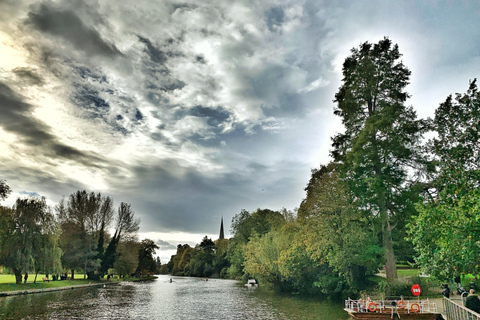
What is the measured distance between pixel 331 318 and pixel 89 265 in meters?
62.0

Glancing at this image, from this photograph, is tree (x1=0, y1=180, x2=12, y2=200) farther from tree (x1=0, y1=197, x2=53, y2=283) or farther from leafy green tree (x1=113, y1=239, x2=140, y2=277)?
leafy green tree (x1=113, y1=239, x2=140, y2=277)

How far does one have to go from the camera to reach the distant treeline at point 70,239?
4625 centimetres

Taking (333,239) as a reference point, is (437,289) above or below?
below

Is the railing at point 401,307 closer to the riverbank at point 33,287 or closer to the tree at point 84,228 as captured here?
the riverbank at point 33,287

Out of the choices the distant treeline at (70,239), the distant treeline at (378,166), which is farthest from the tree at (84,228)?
the distant treeline at (378,166)

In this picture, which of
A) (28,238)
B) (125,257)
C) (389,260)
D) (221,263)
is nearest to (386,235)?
(389,260)

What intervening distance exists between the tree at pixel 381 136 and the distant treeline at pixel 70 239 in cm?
4722

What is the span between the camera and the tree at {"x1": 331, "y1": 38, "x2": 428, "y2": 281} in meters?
31.8

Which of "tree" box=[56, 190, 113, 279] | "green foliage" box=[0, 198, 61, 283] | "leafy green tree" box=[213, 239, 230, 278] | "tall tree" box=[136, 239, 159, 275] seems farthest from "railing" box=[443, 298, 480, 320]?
"tall tree" box=[136, 239, 159, 275]

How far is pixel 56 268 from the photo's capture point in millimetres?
51406

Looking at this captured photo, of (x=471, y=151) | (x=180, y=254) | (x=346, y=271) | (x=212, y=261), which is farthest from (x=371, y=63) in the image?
(x=180, y=254)

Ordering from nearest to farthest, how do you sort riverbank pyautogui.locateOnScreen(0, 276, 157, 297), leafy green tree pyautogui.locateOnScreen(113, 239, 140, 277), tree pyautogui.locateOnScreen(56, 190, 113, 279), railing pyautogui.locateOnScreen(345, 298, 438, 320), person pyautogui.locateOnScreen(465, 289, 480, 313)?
person pyautogui.locateOnScreen(465, 289, 480, 313) → railing pyautogui.locateOnScreen(345, 298, 438, 320) → riverbank pyautogui.locateOnScreen(0, 276, 157, 297) → tree pyautogui.locateOnScreen(56, 190, 113, 279) → leafy green tree pyautogui.locateOnScreen(113, 239, 140, 277)

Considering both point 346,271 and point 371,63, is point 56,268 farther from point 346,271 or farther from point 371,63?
point 371,63

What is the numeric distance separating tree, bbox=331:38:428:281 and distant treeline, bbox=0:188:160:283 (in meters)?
47.2
